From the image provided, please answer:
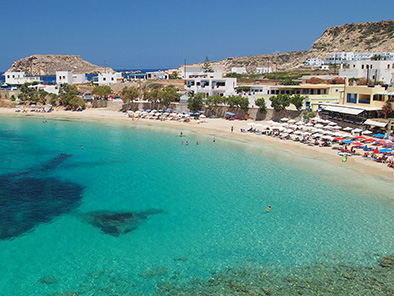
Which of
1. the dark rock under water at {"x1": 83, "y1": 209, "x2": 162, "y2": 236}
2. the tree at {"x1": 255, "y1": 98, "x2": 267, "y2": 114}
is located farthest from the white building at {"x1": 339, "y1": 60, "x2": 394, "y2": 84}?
the dark rock under water at {"x1": 83, "y1": 209, "x2": 162, "y2": 236}

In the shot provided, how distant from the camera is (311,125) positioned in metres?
48.7

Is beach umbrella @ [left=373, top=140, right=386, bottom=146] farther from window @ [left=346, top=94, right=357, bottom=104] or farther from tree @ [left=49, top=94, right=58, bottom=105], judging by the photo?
tree @ [left=49, top=94, right=58, bottom=105]

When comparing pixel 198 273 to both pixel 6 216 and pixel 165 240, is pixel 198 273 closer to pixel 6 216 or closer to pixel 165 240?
pixel 165 240

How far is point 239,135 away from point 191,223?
2866cm

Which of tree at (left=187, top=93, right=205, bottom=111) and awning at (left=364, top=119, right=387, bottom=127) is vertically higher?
tree at (left=187, top=93, right=205, bottom=111)

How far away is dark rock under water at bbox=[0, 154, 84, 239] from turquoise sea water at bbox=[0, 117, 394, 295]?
2.28 feet

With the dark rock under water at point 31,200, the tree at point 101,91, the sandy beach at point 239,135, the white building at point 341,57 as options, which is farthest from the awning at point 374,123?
the white building at point 341,57

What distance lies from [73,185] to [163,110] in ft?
132

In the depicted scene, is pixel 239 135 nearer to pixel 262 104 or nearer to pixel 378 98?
pixel 262 104

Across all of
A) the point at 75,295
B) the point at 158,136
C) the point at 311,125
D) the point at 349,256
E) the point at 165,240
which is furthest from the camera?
the point at 158,136

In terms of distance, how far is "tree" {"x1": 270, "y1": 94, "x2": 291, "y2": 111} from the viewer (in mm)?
53562

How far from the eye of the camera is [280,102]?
54031 millimetres

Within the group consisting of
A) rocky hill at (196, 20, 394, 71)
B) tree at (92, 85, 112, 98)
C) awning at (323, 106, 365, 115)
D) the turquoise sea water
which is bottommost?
the turquoise sea water

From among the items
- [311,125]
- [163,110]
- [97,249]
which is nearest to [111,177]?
[97,249]
